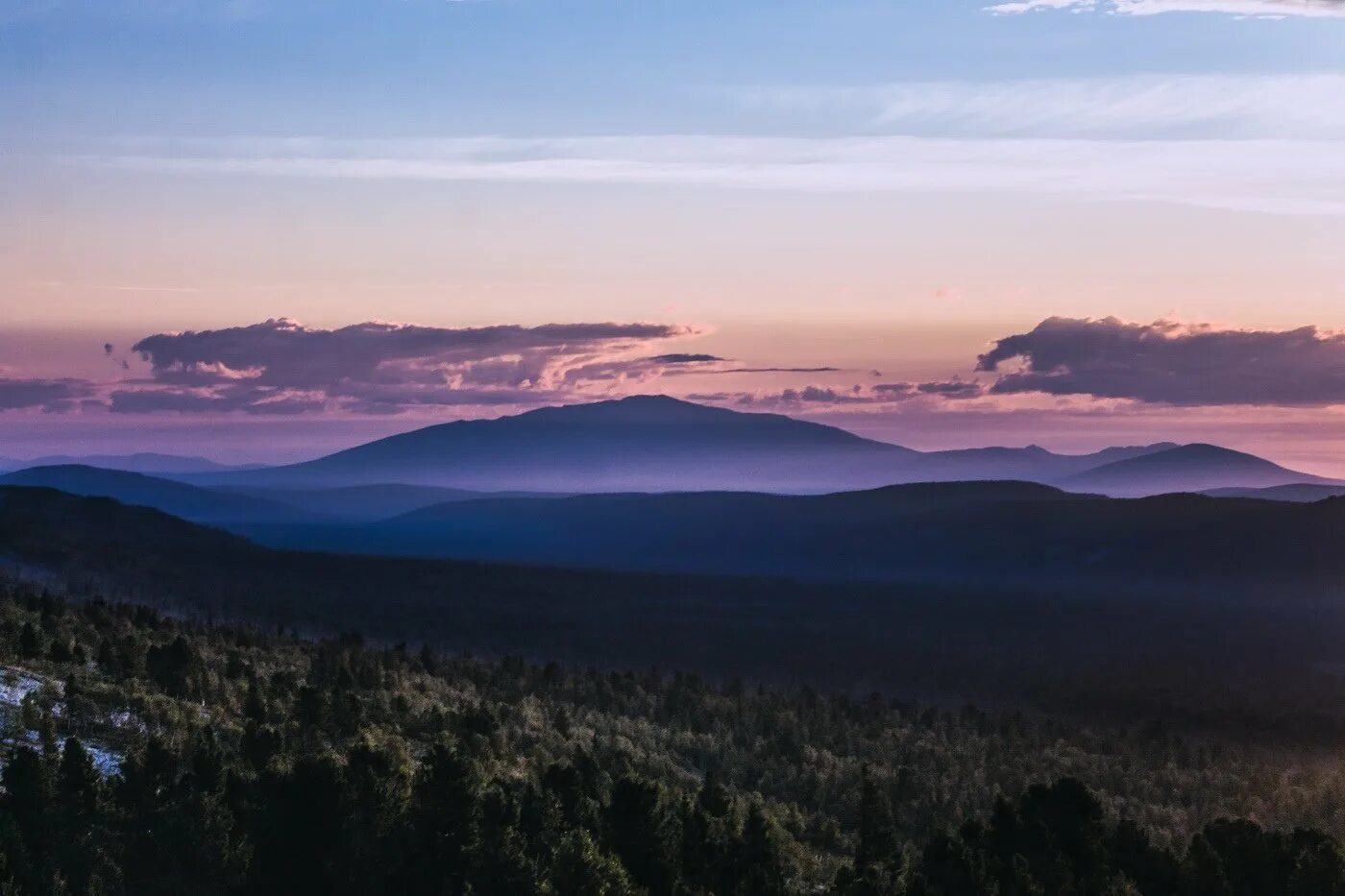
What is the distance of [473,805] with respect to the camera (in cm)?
3331

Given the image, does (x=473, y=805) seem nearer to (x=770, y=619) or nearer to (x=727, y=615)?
(x=770, y=619)

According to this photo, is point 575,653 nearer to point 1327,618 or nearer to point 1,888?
point 1327,618

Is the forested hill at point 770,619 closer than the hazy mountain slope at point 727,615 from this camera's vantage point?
Yes

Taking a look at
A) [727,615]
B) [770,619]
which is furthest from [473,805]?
[727,615]

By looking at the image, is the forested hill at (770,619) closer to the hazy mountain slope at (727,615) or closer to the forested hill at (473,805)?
the hazy mountain slope at (727,615)

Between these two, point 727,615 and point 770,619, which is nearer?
point 770,619

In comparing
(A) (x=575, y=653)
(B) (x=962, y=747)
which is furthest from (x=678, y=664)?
(B) (x=962, y=747)

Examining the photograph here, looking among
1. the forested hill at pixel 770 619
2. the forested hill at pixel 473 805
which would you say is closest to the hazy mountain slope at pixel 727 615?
the forested hill at pixel 770 619

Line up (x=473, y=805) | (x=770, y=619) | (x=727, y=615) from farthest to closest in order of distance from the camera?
(x=727, y=615), (x=770, y=619), (x=473, y=805)

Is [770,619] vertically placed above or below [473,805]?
below

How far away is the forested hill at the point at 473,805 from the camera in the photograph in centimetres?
3173

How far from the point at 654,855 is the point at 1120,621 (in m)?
131

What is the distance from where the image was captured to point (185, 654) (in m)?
50.2

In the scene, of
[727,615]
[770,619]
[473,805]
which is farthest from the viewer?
[727,615]
